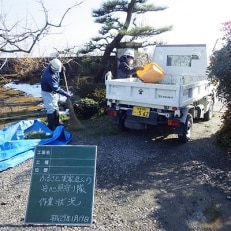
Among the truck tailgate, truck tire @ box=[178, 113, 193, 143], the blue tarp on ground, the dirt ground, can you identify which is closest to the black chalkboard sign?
the dirt ground

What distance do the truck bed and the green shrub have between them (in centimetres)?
196

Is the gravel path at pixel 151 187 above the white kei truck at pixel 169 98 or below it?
below

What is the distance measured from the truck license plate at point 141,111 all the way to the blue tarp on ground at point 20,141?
1.44 m

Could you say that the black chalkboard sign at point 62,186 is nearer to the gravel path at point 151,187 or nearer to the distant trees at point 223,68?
the gravel path at point 151,187

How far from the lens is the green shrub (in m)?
7.74

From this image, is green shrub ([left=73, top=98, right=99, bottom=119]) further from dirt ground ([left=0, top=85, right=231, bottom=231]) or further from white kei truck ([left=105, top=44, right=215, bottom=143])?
dirt ground ([left=0, top=85, right=231, bottom=231])

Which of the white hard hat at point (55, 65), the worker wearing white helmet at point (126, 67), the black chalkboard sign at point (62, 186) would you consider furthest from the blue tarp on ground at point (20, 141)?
the worker wearing white helmet at point (126, 67)

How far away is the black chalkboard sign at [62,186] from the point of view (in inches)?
116

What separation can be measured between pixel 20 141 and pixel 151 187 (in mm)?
2649

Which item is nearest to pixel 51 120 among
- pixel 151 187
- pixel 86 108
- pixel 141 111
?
pixel 86 108

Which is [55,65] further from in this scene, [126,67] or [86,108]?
[86,108]

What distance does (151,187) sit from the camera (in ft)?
13.0

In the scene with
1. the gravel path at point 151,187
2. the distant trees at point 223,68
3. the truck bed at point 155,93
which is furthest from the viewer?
the truck bed at point 155,93

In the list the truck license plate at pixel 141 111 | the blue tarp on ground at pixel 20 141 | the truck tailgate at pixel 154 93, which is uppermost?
the truck tailgate at pixel 154 93
